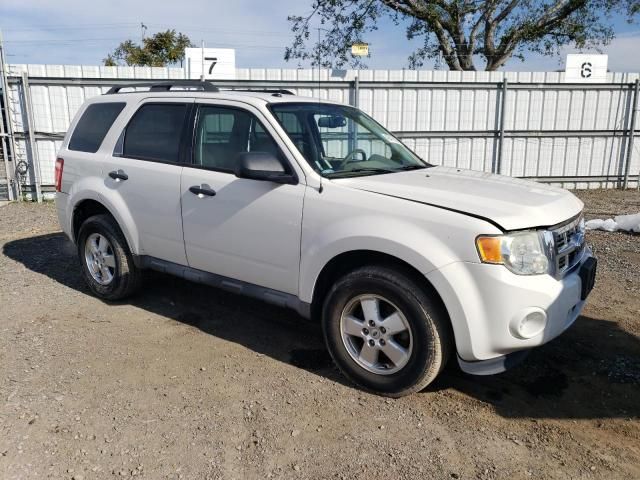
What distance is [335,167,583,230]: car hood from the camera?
10.1ft

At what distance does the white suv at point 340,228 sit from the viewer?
306cm

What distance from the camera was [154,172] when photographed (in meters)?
4.48

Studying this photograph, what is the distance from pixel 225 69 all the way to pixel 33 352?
26.0 feet

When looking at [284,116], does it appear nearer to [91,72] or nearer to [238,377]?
[238,377]

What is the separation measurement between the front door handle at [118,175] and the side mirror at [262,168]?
1.48m

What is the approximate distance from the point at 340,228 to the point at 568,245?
55.7 inches

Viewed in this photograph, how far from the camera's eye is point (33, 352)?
13.7 feet

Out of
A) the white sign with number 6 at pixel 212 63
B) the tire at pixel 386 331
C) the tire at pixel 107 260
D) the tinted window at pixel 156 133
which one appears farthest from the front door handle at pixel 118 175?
the white sign with number 6 at pixel 212 63

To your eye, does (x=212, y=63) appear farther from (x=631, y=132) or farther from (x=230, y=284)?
(x=631, y=132)

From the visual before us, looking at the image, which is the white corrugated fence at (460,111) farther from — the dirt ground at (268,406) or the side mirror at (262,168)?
the side mirror at (262,168)

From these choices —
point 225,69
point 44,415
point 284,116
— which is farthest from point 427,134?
point 44,415

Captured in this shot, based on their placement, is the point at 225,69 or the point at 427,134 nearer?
the point at 225,69

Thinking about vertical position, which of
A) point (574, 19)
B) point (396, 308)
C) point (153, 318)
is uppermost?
point (574, 19)

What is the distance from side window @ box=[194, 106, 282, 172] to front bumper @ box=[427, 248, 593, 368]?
1589mm
